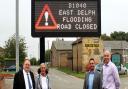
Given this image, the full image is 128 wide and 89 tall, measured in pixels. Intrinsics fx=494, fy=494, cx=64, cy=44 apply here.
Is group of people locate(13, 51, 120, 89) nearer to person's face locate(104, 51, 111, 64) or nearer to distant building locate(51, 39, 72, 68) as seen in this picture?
person's face locate(104, 51, 111, 64)

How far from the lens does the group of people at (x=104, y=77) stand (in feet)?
34.0

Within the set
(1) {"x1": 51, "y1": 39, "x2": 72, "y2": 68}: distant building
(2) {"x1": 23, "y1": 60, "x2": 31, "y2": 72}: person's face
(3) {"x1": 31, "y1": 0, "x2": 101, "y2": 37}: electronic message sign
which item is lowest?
(1) {"x1": 51, "y1": 39, "x2": 72, "y2": 68}: distant building

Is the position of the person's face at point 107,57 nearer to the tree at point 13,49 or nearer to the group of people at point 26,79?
the group of people at point 26,79

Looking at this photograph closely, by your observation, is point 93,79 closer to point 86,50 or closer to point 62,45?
point 86,50

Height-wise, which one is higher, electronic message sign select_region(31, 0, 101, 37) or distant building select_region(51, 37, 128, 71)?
electronic message sign select_region(31, 0, 101, 37)

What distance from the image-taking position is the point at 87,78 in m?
Result: 10.4

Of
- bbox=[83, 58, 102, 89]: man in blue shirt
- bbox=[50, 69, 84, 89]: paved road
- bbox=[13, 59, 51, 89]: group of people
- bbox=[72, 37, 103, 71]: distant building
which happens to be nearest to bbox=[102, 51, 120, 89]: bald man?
bbox=[83, 58, 102, 89]: man in blue shirt

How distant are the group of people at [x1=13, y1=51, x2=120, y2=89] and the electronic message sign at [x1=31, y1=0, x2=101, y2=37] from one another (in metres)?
2.60

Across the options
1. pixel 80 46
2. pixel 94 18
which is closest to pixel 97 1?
pixel 94 18

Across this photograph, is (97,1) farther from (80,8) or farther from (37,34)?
(37,34)

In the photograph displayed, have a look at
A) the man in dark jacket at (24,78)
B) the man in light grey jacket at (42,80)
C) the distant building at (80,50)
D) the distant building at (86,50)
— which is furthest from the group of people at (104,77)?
the distant building at (80,50)

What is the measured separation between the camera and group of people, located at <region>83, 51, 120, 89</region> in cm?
1038

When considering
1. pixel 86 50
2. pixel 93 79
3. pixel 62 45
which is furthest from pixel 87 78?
pixel 62 45

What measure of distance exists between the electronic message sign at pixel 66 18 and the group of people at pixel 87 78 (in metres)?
2.60
